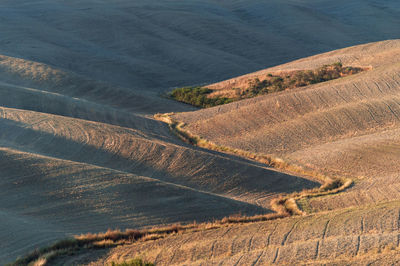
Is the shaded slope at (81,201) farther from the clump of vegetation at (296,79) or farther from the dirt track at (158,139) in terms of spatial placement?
the clump of vegetation at (296,79)

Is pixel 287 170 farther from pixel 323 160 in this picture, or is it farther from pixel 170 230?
pixel 170 230

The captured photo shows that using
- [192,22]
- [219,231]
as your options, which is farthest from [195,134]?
[192,22]

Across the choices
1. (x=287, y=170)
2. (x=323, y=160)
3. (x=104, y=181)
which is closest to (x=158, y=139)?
(x=287, y=170)

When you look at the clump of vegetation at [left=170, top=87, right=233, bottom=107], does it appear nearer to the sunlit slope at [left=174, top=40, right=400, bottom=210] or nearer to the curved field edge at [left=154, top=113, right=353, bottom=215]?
the sunlit slope at [left=174, top=40, right=400, bottom=210]

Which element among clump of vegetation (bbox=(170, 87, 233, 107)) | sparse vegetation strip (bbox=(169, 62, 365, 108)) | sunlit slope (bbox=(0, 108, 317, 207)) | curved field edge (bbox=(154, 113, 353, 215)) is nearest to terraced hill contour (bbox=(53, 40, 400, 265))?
curved field edge (bbox=(154, 113, 353, 215))

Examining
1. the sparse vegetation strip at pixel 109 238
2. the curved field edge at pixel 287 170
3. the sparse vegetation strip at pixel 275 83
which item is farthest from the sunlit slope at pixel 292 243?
the sparse vegetation strip at pixel 275 83

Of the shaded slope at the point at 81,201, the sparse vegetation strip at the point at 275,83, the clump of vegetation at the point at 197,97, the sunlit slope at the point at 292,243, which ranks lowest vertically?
the clump of vegetation at the point at 197,97

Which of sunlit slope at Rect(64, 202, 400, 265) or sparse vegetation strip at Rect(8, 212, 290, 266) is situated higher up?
sunlit slope at Rect(64, 202, 400, 265)
